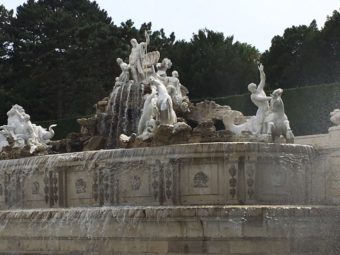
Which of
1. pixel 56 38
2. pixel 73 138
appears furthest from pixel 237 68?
pixel 73 138

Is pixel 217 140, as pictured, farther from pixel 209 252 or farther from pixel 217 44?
pixel 217 44

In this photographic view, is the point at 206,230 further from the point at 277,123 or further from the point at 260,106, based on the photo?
the point at 260,106

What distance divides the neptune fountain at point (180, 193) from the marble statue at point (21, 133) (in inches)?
139

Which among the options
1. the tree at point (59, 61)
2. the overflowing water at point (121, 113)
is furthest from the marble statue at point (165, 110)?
the tree at point (59, 61)

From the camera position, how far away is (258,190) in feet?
59.6

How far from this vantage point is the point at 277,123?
20.0 m

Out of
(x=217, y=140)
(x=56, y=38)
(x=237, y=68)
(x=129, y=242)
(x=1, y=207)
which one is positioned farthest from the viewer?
(x=56, y=38)

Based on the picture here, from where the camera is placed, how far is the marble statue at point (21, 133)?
26500 mm

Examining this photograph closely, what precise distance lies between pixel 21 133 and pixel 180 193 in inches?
396

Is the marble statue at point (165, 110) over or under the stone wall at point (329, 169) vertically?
over

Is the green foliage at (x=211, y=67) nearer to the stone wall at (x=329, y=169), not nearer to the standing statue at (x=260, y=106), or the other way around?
the standing statue at (x=260, y=106)

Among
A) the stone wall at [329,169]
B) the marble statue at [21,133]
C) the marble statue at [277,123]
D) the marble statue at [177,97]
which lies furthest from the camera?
the marble statue at [21,133]

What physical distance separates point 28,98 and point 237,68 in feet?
41.7

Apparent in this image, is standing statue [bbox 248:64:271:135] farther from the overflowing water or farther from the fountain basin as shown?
the overflowing water
